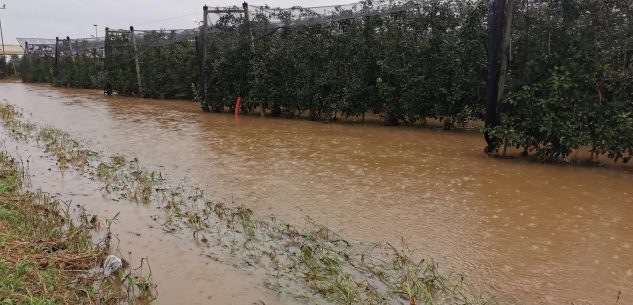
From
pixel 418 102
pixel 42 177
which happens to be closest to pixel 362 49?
pixel 418 102

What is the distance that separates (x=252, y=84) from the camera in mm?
12945

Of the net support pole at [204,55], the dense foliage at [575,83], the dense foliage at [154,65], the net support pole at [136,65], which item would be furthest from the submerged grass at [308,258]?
the net support pole at [136,65]

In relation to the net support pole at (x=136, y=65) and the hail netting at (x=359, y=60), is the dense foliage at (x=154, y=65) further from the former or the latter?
the hail netting at (x=359, y=60)

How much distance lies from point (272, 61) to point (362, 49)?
8.92 ft

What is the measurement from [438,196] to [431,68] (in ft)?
18.0

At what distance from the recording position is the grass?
2766mm

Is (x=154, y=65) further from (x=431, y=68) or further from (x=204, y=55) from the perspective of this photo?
(x=431, y=68)

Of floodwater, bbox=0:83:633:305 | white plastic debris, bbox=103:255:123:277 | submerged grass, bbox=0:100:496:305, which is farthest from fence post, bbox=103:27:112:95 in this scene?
white plastic debris, bbox=103:255:123:277

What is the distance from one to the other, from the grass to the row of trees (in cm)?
588

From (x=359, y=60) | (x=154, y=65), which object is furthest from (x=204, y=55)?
(x=154, y=65)

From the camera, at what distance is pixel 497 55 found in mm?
7316

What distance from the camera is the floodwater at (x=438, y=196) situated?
134 inches

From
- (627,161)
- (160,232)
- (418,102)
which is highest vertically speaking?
(418,102)

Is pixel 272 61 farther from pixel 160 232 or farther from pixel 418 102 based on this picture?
pixel 160 232
